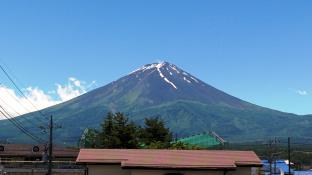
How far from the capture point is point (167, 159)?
114 feet

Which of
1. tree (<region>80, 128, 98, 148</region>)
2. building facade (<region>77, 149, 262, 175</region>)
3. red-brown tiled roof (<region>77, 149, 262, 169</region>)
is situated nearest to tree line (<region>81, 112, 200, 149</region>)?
tree (<region>80, 128, 98, 148</region>)

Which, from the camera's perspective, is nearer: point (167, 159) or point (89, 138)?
point (167, 159)

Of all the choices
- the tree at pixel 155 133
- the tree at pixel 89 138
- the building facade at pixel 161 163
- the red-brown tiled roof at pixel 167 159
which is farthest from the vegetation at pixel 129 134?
the building facade at pixel 161 163

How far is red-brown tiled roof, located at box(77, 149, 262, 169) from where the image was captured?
33875mm

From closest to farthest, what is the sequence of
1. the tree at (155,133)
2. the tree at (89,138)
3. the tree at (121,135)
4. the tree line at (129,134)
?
the tree at (121,135), the tree line at (129,134), the tree at (155,133), the tree at (89,138)

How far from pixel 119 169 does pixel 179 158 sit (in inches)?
142

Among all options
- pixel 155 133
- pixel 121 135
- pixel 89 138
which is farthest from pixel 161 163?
pixel 89 138

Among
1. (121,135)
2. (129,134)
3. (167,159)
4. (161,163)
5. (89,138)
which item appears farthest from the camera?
(89,138)

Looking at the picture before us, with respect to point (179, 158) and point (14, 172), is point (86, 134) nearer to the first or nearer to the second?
point (14, 172)

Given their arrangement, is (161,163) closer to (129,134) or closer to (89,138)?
(129,134)

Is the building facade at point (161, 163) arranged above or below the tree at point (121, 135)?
below

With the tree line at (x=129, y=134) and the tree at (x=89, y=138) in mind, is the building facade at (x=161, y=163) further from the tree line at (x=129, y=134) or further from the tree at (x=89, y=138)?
the tree at (x=89, y=138)

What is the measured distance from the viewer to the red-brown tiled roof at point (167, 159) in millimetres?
33875

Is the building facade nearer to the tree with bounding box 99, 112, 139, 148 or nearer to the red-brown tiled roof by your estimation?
the red-brown tiled roof
